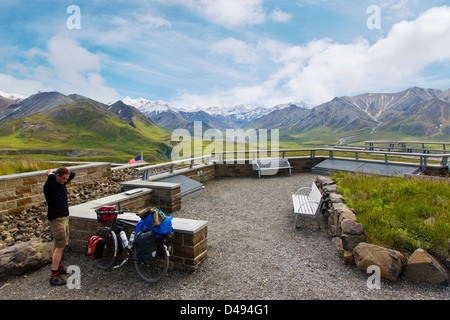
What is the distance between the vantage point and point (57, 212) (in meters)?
3.80

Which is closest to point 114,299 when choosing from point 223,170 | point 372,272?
point 372,272

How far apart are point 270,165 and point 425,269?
885 centimetres

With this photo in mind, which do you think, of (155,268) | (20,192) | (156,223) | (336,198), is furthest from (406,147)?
(20,192)

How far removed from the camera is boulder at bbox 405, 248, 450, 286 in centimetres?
352

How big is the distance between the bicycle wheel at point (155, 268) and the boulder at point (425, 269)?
11.3 feet

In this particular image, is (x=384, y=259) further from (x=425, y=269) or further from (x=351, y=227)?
(x=351, y=227)

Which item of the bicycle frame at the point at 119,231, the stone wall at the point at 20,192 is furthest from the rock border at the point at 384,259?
the stone wall at the point at 20,192

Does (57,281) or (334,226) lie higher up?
(334,226)

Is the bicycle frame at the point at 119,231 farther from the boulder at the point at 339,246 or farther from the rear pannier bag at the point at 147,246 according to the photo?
the boulder at the point at 339,246

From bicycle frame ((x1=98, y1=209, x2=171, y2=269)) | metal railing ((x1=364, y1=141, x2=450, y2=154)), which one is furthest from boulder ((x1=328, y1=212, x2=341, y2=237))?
metal railing ((x1=364, y1=141, x2=450, y2=154))

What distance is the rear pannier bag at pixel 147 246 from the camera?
138 inches
